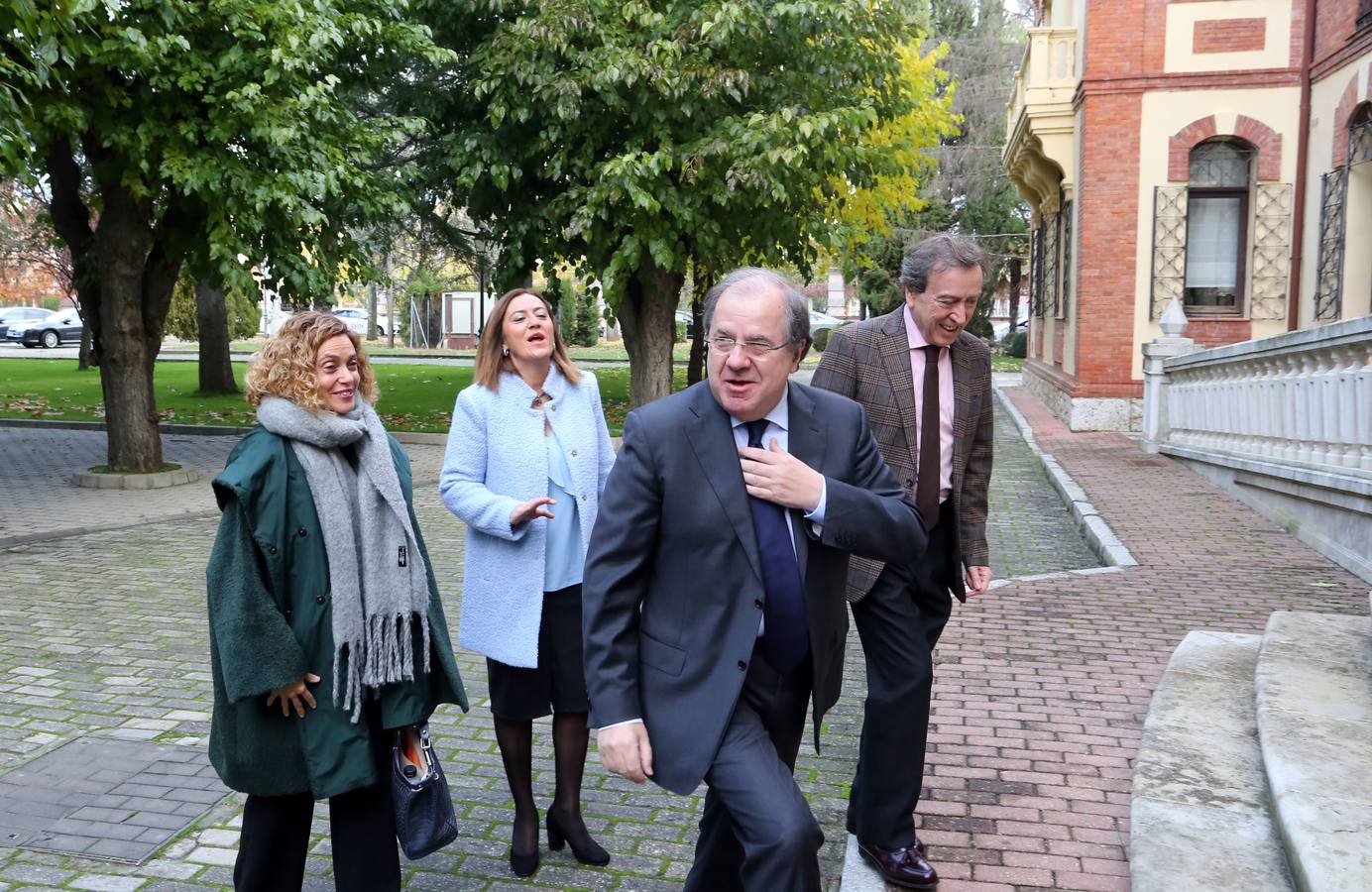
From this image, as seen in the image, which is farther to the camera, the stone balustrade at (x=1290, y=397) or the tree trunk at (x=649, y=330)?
the tree trunk at (x=649, y=330)

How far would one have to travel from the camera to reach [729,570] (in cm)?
287

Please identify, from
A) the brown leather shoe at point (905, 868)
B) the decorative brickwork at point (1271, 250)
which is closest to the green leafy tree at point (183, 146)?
the brown leather shoe at point (905, 868)

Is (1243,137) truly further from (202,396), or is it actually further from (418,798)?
(202,396)

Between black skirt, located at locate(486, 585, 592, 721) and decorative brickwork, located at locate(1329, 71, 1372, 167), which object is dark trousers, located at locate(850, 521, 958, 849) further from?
decorative brickwork, located at locate(1329, 71, 1372, 167)

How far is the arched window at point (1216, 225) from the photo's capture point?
707 inches

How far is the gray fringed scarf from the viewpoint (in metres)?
3.44

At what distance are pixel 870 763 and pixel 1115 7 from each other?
16.9 m

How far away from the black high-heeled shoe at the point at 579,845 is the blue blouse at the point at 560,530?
0.85m

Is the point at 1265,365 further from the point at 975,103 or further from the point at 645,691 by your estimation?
the point at 975,103

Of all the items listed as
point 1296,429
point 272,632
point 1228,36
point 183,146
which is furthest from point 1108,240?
point 272,632

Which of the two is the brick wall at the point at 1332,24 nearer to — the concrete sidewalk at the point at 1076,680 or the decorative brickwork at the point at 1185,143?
the decorative brickwork at the point at 1185,143

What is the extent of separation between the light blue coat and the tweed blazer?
0.90m

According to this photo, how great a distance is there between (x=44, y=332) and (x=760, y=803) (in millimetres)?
53492

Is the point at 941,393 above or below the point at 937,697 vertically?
above
